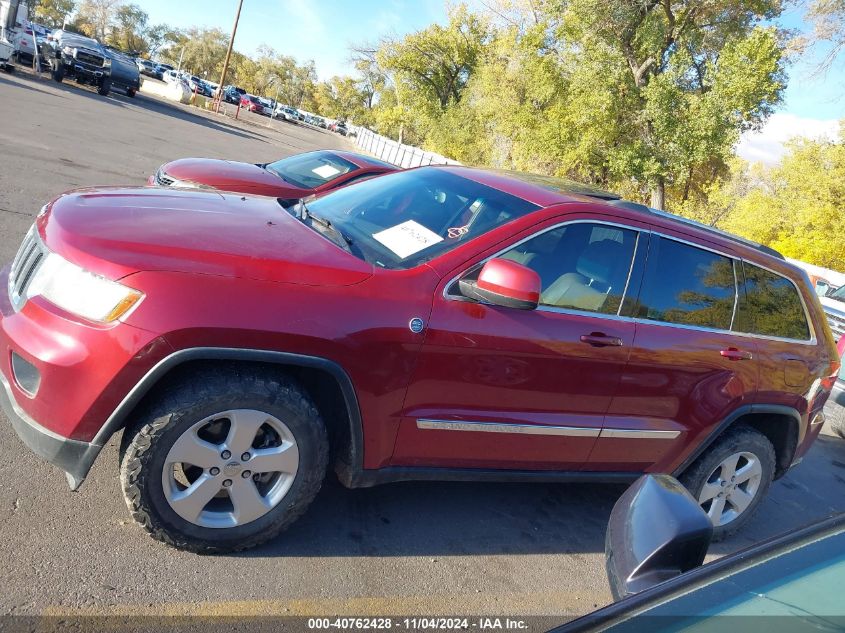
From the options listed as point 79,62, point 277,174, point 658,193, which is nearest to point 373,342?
point 277,174

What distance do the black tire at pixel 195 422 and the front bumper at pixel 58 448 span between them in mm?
136

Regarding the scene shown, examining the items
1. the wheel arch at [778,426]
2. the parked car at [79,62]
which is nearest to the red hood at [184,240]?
the wheel arch at [778,426]

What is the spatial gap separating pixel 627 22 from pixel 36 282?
80.2 feet

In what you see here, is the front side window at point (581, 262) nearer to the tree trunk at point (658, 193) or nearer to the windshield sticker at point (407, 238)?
the windshield sticker at point (407, 238)

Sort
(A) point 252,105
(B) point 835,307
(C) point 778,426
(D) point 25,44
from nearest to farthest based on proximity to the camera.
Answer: (C) point 778,426 < (B) point 835,307 < (D) point 25,44 < (A) point 252,105

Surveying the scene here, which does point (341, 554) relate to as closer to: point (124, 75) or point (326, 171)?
point (326, 171)

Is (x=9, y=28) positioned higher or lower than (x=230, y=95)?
higher

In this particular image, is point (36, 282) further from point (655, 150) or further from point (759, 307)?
point (655, 150)

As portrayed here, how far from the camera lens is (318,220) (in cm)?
340

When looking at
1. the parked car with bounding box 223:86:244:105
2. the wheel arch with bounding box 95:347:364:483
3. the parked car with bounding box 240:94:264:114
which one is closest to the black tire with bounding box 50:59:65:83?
the wheel arch with bounding box 95:347:364:483

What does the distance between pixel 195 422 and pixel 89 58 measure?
2876 cm

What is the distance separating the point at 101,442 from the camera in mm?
2502

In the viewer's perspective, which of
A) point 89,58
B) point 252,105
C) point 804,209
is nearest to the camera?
point 804,209

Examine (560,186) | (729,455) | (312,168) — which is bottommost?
(729,455)
